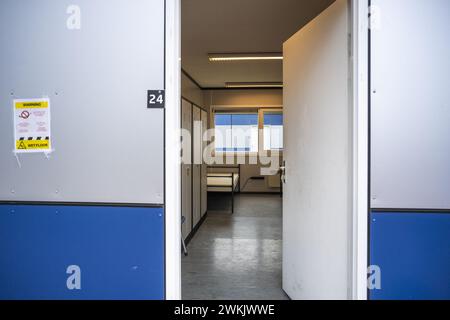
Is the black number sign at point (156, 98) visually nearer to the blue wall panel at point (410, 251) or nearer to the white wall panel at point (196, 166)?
the blue wall panel at point (410, 251)

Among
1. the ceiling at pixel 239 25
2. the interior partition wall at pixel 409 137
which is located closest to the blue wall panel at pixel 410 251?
the interior partition wall at pixel 409 137

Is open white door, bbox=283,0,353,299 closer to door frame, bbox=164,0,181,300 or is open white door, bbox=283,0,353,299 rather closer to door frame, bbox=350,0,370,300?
door frame, bbox=350,0,370,300

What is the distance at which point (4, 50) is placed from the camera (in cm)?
160

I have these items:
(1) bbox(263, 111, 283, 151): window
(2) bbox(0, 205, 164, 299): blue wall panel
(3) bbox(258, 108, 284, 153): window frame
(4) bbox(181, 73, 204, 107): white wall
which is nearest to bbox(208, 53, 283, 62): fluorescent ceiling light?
(4) bbox(181, 73, 204, 107): white wall

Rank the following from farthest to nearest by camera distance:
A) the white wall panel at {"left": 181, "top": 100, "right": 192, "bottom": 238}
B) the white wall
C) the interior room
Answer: the white wall
the white wall panel at {"left": 181, "top": 100, "right": 192, "bottom": 238}
the interior room

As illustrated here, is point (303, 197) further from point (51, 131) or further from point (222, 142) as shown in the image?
point (222, 142)

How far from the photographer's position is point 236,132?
7629 millimetres

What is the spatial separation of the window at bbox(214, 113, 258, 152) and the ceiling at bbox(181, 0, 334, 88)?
9.69 ft

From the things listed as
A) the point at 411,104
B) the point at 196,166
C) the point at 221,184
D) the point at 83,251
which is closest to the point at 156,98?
the point at 83,251

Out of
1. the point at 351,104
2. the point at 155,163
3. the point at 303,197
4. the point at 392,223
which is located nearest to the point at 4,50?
the point at 155,163

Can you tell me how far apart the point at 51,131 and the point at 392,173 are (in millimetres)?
1826

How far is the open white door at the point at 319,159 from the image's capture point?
1.72 m

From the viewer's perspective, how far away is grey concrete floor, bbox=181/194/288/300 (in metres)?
2.56

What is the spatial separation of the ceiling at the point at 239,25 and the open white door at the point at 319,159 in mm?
593
